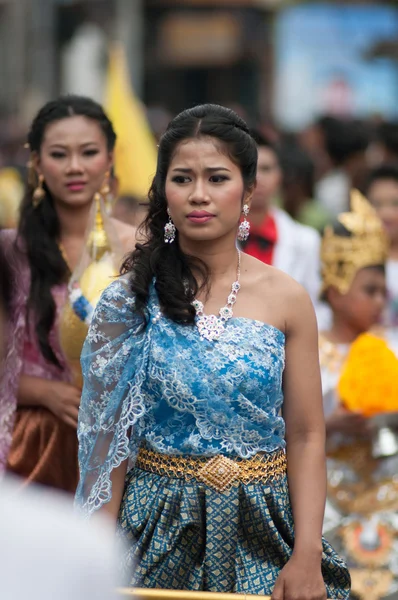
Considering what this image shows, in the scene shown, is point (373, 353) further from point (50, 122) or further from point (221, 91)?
point (221, 91)

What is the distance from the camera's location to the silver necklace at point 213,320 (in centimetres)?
332

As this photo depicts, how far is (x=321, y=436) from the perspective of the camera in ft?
11.3

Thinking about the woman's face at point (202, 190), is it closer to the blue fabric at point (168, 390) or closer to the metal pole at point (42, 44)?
the blue fabric at point (168, 390)

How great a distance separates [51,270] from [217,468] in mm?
1493

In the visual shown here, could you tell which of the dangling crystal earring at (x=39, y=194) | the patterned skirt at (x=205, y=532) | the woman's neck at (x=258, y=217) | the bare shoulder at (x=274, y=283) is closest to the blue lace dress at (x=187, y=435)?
the patterned skirt at (x=205, y=532)

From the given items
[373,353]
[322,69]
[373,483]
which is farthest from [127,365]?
[322,69]

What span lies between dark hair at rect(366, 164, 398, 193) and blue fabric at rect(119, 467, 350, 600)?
167 inches

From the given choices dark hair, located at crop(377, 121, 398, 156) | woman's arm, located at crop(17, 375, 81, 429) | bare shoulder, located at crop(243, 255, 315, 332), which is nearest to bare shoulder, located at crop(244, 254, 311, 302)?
bare shoulder, located at crop(243, 255, 315, 332)

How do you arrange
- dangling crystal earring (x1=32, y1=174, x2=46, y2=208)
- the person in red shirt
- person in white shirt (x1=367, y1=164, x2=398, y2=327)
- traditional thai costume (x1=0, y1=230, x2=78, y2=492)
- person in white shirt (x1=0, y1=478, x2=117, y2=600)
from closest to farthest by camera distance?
1. person in white shirt (x1=0, y1=478, x2=117, y2=600)
2. traditional thai costume (x1=0, y1=230, x2=78, y2=492)
3. dangling crystal earring (x1=32, y1=174, x2=46, y2=208)
4. the person in red shirt
5. person in white shirt (x1=367, y1=164, x2=398, y2=327)

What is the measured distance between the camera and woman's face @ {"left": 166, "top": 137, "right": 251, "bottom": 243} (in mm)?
3383

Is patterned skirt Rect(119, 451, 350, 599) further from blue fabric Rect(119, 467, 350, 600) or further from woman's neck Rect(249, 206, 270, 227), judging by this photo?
woman's neck Rect(249, 206, 270, 227)

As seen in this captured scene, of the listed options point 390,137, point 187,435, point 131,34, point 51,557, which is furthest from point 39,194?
point 131,34

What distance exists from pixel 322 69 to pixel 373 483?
21.9m

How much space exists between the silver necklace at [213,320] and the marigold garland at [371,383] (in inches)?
71.7
